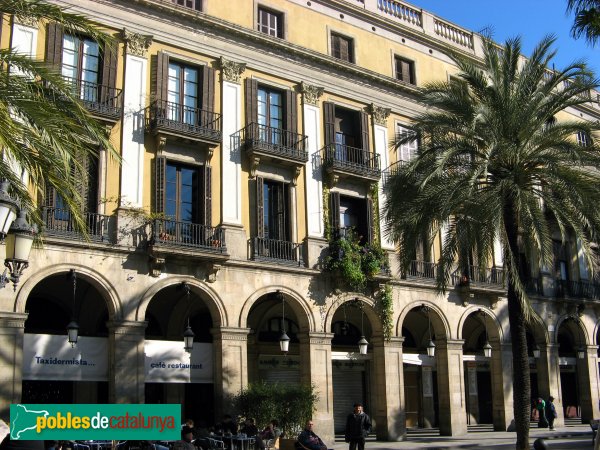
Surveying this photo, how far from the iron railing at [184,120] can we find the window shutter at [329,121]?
4808 mm

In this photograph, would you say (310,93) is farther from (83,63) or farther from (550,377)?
(550,377)

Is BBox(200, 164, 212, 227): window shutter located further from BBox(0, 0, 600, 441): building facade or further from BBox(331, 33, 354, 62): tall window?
BBox(331, 33, 354, 62): tall window

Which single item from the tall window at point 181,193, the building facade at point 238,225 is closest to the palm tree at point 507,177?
the building facade at point 238,225

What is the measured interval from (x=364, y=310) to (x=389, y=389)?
10.1ft

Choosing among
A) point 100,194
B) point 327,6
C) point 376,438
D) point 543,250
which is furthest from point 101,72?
point 376,438

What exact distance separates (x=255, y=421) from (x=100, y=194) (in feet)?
27.6

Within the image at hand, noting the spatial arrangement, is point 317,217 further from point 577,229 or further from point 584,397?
point 584,397

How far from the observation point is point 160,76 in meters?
25.3

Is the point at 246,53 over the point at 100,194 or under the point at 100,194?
over

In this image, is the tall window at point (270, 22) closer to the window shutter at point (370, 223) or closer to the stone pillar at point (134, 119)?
the stone pillar at point (134, 119)

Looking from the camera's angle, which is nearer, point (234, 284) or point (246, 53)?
point (234, 284)

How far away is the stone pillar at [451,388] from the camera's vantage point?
30531mm

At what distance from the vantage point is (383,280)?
29094 mm

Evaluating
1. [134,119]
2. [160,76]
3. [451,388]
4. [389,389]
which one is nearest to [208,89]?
[160,76]
